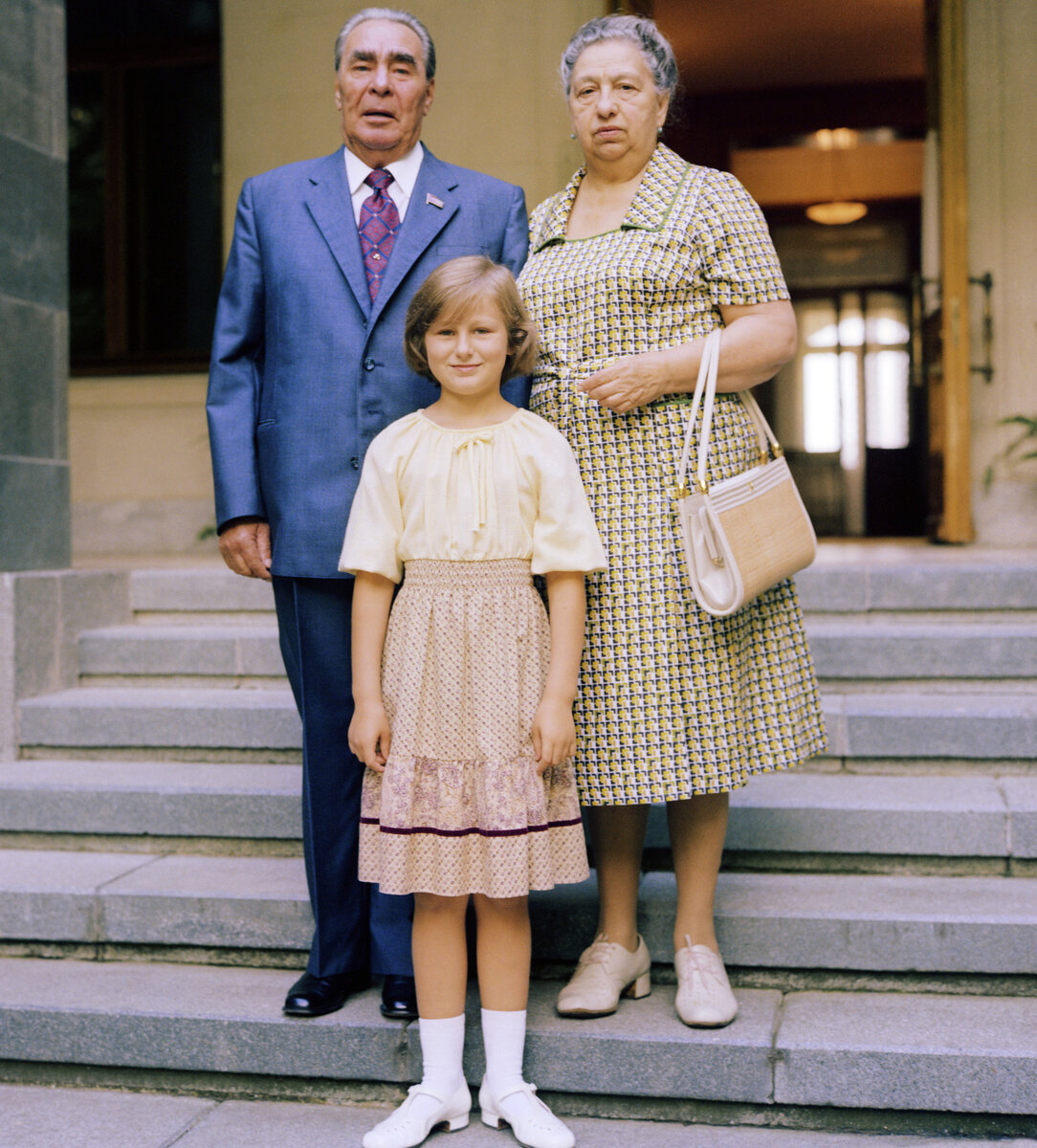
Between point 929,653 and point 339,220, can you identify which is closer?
point 339,220

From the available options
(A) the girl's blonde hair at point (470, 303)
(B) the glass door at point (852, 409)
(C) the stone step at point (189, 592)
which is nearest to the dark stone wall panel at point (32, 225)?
(C) the stone step at point (189, 592)

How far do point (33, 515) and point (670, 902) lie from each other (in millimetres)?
→ 2578

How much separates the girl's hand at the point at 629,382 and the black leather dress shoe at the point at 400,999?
1300 millimetres

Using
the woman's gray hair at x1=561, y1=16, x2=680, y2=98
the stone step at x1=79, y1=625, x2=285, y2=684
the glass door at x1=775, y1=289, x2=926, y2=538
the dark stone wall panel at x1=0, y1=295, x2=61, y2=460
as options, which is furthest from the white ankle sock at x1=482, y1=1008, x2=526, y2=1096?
the glass door at x1=775, y1=289, x2=926, y2=538

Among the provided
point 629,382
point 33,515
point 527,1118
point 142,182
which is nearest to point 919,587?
point 629,382

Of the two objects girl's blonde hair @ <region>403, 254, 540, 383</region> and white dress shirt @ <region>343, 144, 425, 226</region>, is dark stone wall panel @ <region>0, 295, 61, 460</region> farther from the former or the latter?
girl's blonde hair @ <region>403, 254, 540, 383</region>

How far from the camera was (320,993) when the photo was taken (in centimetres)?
267

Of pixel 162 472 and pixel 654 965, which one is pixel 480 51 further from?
pixel 654 965

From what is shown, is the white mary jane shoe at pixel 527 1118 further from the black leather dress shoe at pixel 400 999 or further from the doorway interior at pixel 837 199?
the doorway interior at pixel 837 199

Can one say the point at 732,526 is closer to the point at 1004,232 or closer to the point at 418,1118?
the point at 418,1118

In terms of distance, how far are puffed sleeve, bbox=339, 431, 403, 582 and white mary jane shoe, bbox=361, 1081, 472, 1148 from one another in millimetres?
989

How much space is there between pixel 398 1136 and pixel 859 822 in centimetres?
144

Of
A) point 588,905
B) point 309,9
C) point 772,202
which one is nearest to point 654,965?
point 588,905

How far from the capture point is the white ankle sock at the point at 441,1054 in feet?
7.66
